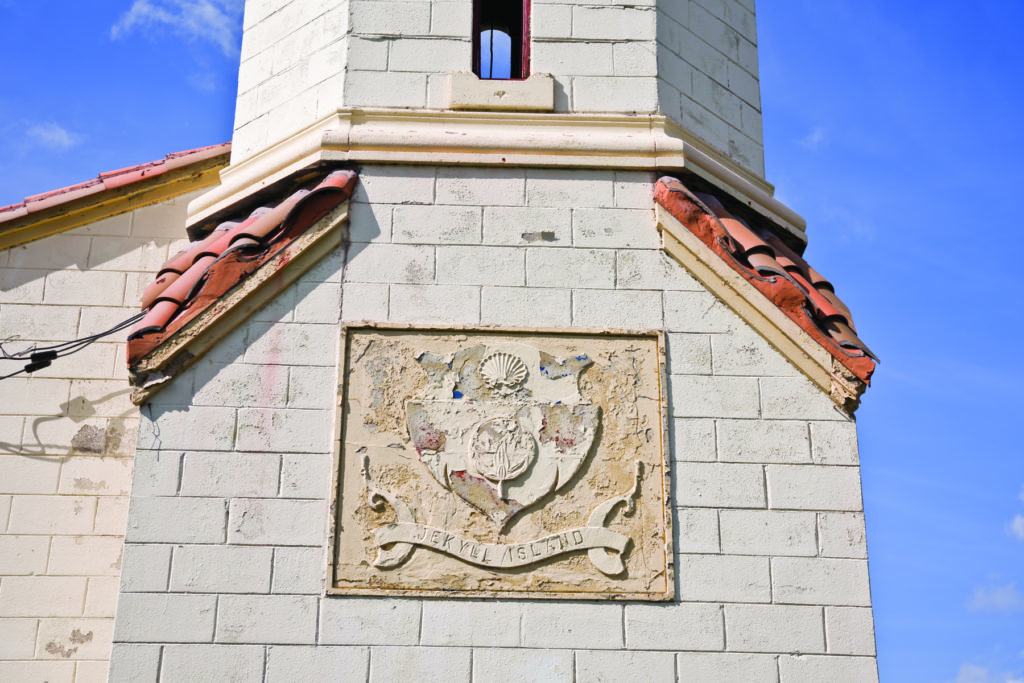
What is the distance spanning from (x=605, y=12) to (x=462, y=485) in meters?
3.74

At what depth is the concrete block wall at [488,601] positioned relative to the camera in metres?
7.37

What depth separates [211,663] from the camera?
729cm

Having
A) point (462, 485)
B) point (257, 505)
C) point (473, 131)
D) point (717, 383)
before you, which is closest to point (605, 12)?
point (473, 131)

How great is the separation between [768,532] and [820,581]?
40 cm

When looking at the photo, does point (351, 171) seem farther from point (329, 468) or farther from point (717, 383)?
point (717, 383)

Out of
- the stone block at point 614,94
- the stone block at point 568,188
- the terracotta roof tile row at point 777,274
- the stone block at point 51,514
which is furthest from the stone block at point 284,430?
the stone block at point 614,94

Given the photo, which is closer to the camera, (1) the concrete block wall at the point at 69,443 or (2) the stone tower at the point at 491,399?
(2) the stone tower at the point at 491,399

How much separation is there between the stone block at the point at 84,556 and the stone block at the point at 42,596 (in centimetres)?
7

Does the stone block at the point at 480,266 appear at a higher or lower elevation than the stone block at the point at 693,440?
higher

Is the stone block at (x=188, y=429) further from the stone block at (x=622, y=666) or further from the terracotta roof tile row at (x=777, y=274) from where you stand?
the terracotta roof tile row at (x=777, y=274)

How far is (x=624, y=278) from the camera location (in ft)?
27.7

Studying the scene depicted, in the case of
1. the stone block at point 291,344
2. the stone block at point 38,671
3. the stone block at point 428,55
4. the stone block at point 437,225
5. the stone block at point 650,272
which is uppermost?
the stone block at point 428,55

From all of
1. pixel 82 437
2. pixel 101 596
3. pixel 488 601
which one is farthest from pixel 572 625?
pixel 82 437

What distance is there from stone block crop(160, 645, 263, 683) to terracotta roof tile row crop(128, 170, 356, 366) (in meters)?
1.77
